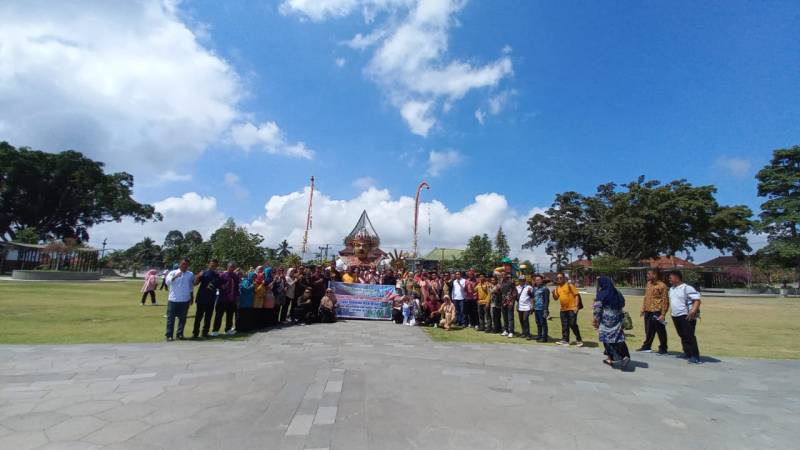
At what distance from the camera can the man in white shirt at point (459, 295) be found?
1200 cm

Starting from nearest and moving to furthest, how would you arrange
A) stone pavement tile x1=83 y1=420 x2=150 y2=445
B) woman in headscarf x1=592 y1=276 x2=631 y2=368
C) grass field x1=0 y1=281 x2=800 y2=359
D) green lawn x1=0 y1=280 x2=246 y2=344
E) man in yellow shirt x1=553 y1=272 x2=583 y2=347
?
stone pavement tile x1=83 y1=420 x2=150 y2=445
woman in headscarf x1=592 y1=276 x2=631 y2=368
green lawn x1=0 y1=280 x2=246 y2=344
grass field x1=0 y1=281 x2=800 y2=359
man in yellow shirt x1=553 y1=272 x2=583 y2=347

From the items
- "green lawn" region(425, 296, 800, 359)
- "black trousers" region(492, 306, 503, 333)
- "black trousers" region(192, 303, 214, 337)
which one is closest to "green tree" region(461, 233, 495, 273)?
"green lawn" region(425, 296, 800, 359)

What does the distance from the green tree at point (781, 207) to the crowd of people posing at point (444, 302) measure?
43.2m

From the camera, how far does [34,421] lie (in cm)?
404

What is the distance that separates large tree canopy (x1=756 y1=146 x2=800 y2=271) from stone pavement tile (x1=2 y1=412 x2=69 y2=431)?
53714mm

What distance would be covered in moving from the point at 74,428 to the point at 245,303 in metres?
5.97

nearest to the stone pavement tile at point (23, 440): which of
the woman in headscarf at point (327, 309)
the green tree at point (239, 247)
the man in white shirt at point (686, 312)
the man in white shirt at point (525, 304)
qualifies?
the woman in headscarf at point (327, 309)

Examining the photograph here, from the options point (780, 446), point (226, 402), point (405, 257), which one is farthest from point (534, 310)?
point (405, 257)

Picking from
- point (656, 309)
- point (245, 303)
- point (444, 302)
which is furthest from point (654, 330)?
point (245, 303)

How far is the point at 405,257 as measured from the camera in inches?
1323

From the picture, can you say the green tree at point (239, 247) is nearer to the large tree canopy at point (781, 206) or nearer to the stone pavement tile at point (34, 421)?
the stone pavement tile at point (34, 421)

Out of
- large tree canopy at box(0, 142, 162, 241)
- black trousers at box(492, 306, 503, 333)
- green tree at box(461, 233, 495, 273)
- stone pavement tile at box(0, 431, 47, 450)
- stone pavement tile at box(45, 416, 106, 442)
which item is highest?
large tree canopy at box(0, 142, 162, 241)

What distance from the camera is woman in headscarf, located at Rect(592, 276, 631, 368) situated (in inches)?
275

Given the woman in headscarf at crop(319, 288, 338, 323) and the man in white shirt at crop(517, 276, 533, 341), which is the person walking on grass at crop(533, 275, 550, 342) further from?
the woman in headscarf at crop(319, 288, 338, 323)
